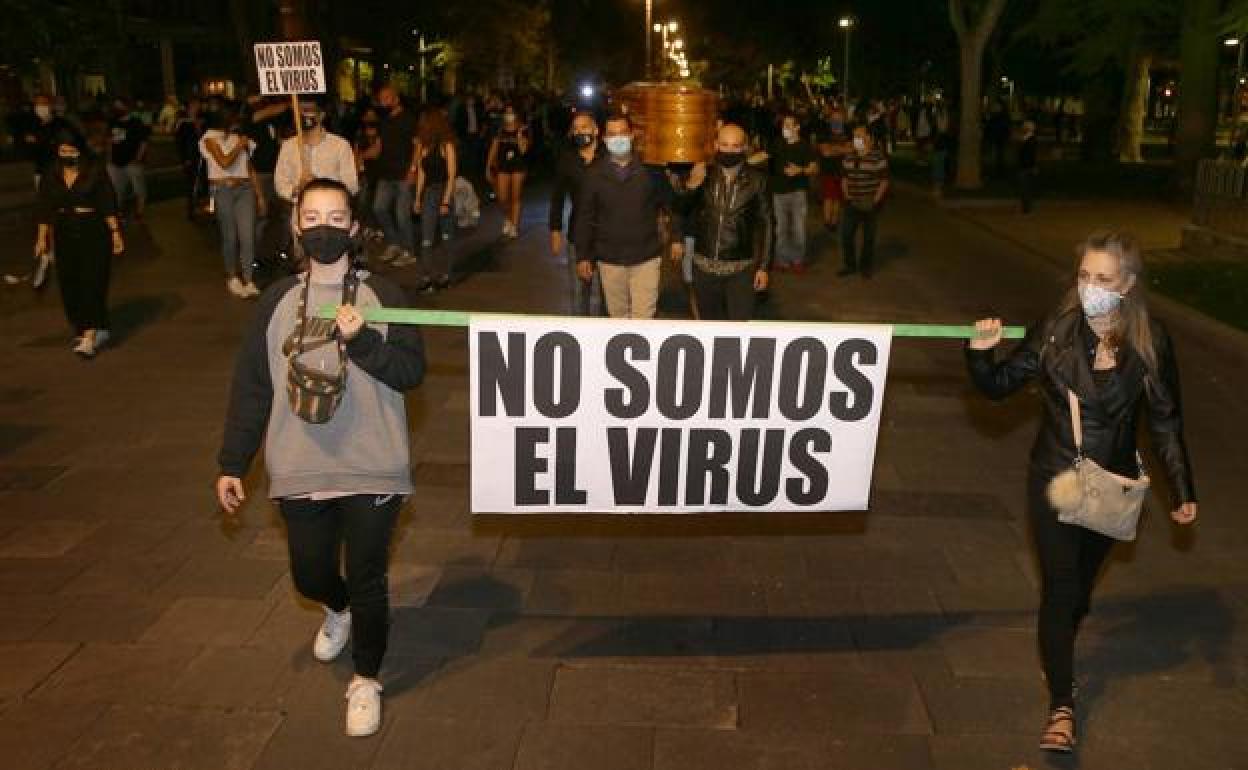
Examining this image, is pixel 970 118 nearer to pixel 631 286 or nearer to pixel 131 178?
pixel 131 178

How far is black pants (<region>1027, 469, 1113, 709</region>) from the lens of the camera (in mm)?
3965

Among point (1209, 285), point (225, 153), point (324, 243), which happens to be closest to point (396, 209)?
point (225, 153)

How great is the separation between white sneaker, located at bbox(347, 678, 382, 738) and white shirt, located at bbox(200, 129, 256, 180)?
8744 millimetres

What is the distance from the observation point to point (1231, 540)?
19.8 feet

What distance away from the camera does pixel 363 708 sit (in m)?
4.10

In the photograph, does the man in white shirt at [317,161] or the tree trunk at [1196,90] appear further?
the tree trunk at [1196,90]

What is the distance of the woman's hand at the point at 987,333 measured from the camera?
4082 millimetres

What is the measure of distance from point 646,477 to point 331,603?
1.24m

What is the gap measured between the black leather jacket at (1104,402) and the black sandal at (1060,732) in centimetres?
81

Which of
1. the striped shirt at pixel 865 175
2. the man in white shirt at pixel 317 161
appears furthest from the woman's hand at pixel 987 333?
the striped shirt at pixel 865 175

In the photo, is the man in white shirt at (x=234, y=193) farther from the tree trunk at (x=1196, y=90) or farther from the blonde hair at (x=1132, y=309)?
the tree trunk at (x=1196, y=90)

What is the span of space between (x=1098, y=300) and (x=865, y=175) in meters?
10.2

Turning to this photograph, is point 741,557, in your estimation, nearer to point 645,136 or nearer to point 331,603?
point 331,603

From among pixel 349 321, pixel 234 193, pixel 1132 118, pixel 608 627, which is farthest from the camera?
pixel 1132 118
